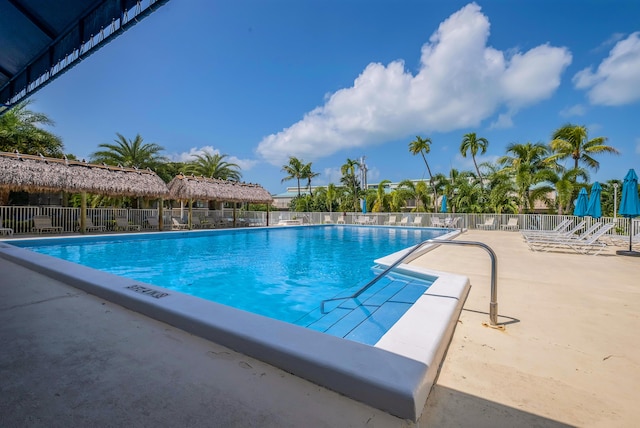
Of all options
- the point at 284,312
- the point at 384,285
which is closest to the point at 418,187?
the point at 384,285

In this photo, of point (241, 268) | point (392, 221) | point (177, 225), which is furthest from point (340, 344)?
point (392, 221)

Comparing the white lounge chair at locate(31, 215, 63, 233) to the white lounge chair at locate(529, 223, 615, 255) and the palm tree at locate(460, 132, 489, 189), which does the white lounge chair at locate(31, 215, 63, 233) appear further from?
the palm tree at locate(460, 132, 489, 189)

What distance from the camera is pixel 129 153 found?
2022cm

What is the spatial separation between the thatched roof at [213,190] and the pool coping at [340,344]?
47.1ft

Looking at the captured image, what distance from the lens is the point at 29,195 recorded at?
60.3 feet

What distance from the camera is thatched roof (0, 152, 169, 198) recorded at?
11.7 metres

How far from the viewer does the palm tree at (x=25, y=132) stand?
1534cm

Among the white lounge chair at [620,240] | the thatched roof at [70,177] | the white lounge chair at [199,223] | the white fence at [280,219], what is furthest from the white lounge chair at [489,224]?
the thatched roof at [70,177]

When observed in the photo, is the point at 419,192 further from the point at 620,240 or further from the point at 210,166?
the point at 210,166

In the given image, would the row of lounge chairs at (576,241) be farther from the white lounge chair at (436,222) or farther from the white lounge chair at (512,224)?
the white lounge chair at (436,222)

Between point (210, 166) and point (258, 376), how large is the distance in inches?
1030

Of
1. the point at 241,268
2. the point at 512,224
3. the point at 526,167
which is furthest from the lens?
the point at 526,167

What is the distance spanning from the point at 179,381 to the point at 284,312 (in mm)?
2973

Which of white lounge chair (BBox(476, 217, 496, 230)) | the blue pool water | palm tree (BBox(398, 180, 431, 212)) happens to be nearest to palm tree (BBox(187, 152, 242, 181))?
the blue pool water
